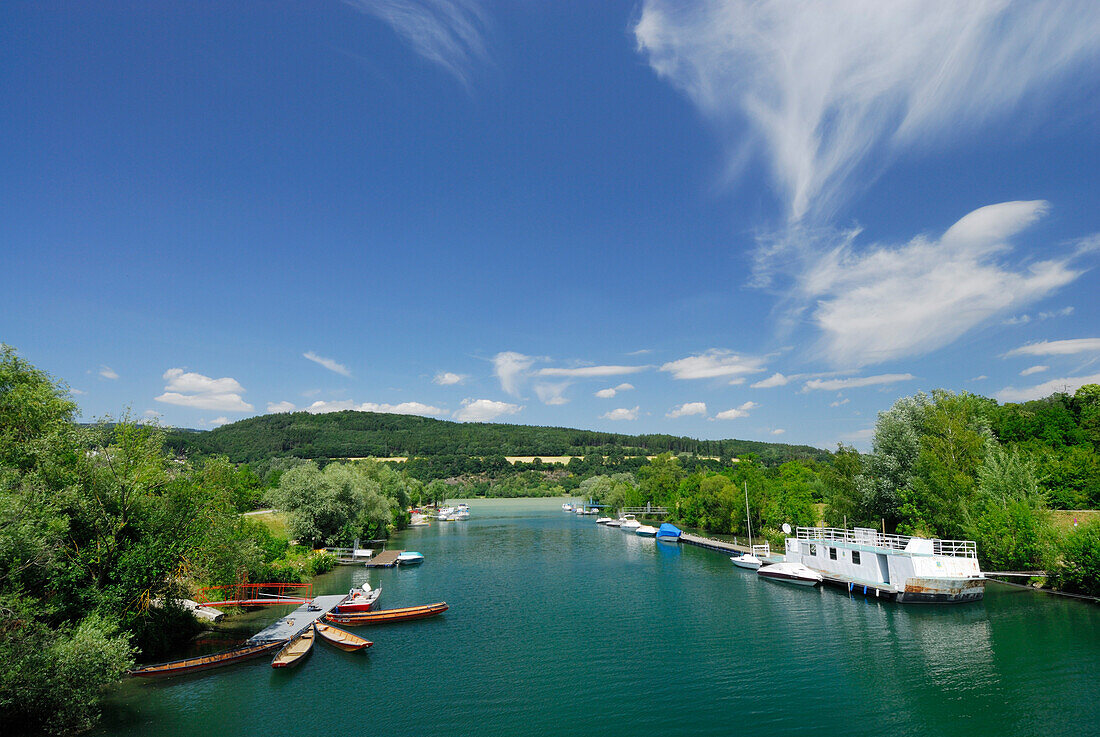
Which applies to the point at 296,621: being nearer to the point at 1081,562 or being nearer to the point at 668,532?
the point at 1081,562

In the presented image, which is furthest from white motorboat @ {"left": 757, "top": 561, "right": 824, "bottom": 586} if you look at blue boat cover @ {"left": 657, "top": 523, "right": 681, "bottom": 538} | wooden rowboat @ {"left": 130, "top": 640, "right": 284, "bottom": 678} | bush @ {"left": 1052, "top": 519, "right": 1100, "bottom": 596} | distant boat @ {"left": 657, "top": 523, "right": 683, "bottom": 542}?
wooden rowboat @ {"left": 130, "top": 640, "right": 284, "bottom": 678}

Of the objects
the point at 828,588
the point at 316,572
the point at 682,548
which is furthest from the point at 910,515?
the point at 316,572

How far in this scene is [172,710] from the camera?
25109mm

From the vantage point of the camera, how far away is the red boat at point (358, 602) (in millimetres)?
42125

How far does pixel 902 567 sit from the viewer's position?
150 feet

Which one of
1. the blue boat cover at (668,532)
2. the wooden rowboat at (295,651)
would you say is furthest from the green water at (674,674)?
the blue boat cover at (668,532)

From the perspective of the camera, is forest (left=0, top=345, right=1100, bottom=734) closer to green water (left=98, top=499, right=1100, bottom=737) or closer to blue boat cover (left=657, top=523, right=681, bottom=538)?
green water (left=98, top=499, right=1100, bottom=737)

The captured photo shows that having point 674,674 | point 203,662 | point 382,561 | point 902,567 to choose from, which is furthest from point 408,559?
point 902,567

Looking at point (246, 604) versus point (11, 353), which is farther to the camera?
point (246, 604)

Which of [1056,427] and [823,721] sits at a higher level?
[1056,427]

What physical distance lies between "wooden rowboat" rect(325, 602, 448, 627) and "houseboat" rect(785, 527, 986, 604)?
3673 cm

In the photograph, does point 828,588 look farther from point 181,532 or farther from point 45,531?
point 45,531

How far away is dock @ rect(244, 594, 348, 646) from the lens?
112 ft

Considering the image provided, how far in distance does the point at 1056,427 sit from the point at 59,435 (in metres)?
106
